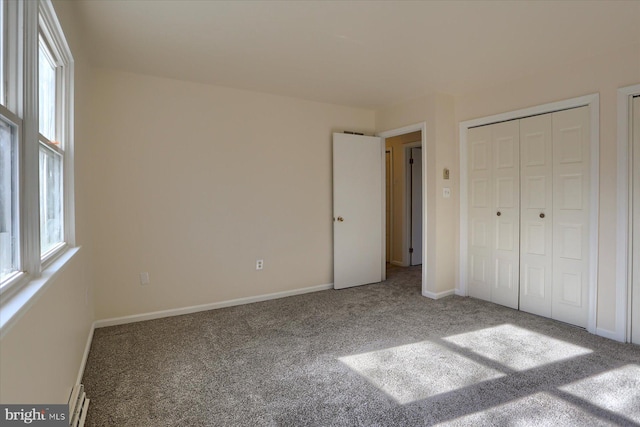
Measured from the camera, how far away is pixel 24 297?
3.67 feet

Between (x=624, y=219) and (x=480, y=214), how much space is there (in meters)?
1.31

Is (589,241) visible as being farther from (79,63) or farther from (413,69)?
(79,63)

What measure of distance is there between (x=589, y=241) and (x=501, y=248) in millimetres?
839

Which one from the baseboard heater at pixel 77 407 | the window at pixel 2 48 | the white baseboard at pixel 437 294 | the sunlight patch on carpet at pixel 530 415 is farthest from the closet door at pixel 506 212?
the window at pixel 2 48

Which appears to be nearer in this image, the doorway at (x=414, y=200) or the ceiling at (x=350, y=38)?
the ceiling at (x=350, y=38)

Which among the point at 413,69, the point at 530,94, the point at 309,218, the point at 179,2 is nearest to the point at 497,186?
the point at 530,94

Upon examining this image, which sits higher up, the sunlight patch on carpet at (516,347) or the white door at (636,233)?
the white door at (636,233)

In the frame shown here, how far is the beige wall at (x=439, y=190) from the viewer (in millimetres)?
3982

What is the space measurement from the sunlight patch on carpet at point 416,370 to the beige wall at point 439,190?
1.48m

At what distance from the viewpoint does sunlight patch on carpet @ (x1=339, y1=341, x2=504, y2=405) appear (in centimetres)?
209

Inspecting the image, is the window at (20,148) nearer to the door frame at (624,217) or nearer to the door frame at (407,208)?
the door frame at (624,217)

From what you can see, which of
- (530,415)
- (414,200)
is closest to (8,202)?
(530,415)

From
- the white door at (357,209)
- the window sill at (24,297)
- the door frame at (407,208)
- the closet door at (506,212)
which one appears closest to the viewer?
the window sill at (24,297)

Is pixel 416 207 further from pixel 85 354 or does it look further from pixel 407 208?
pixel 85 354
